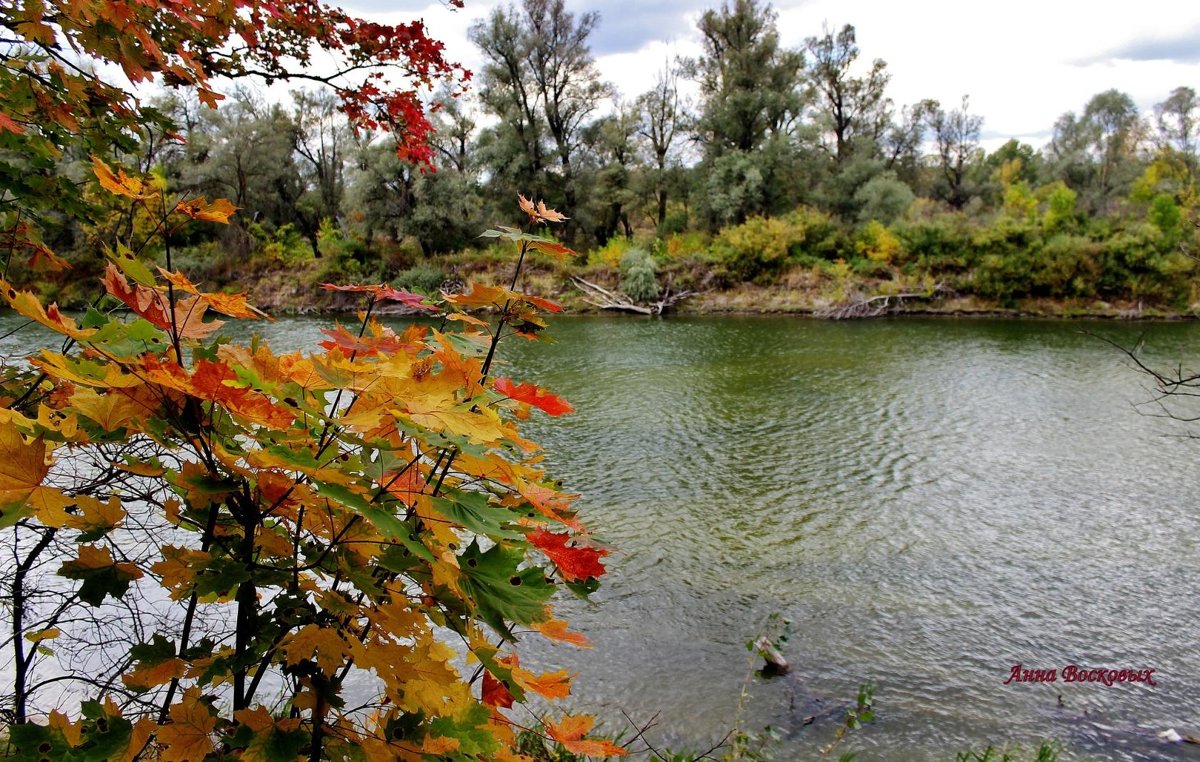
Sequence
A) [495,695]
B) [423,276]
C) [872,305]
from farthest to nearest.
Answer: [423,276], [872,305], [495,695]

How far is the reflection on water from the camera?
3.97m

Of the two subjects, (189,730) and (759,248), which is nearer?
(189,730)

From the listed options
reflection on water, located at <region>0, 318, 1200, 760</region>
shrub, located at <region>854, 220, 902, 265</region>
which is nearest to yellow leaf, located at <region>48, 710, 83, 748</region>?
reflection on water, located at <region>0, 318, 1200, 760</region>

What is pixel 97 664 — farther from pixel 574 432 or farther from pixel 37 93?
pixel 574 432

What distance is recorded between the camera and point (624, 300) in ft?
80.9

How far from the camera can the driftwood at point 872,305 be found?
21.1 m

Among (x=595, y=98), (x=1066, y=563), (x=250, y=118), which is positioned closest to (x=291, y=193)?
(x=250, y=118)

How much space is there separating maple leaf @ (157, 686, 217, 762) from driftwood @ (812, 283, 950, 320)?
2190 cm

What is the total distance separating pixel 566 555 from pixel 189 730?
0.67m

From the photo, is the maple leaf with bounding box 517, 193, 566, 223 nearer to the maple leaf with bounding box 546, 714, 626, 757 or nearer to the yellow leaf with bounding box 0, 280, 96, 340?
the yellow leaf with bounding box 0, 280, 96, 340

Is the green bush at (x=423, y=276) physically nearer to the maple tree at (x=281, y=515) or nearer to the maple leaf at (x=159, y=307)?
the maple leaf at (x=159, y=307)

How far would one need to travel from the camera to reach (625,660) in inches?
173

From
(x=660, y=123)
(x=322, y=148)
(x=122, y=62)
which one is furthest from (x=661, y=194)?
(x=122, y=62)

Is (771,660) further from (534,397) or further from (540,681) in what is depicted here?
(534,397)
